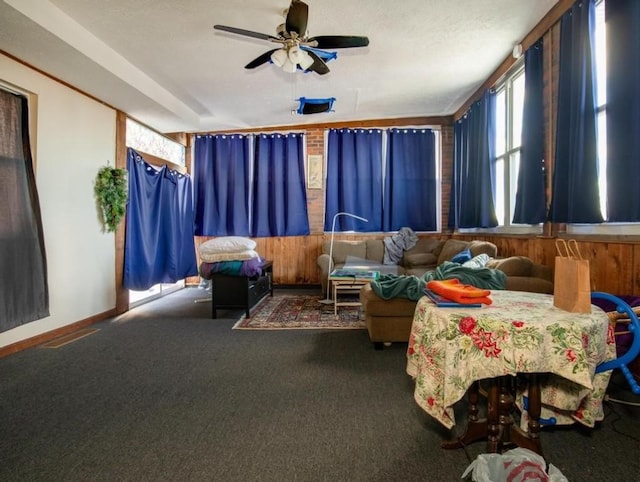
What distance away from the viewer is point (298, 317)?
151 inches

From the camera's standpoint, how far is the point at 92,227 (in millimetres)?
3674

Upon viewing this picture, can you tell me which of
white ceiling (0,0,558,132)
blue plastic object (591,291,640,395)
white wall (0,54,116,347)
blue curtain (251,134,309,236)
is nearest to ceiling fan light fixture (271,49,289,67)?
white ceiling (0,0,558,132)

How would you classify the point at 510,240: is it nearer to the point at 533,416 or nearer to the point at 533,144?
the point at 533,144

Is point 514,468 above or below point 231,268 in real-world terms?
below

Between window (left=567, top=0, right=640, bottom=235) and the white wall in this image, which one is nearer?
window (left=567, top=0, right=640, bottom=235)

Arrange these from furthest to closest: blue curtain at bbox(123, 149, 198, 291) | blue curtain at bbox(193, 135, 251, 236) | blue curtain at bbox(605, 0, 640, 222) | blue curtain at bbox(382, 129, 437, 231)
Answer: blue curtain at bbox(193, 135, 251, 236), blue curtain at bbox(382, 129, 437, 231), blue curtain at bbox(123, 149, 198, 291), blue curtain at bbox(605, 0, 640, 222)

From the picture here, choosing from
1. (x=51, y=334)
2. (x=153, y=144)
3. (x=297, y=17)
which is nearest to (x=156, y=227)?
(x=153, y=144)

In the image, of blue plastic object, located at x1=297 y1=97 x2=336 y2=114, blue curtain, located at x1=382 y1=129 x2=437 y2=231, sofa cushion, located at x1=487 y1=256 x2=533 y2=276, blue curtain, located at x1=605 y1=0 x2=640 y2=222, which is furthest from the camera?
blue curtain, located at x1=382 y1=129 x2=437 y2=231

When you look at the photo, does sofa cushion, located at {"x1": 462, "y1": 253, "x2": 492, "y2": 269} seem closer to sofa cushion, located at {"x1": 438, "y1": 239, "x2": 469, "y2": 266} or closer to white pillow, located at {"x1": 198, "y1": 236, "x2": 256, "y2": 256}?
sofa cushion, located at {"x1": 438, "y1": 239, "x2": 469, "y2": 266}

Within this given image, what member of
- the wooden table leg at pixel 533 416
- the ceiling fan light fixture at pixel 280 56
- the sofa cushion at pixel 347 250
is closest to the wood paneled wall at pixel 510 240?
the sofa cushion at pixel 347 250

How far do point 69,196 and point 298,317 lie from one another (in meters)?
2.61

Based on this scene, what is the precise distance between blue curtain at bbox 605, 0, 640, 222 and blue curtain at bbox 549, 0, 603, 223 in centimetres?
19

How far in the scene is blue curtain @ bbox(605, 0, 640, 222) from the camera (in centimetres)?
202

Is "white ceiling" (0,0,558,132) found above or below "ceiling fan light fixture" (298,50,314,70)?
above
